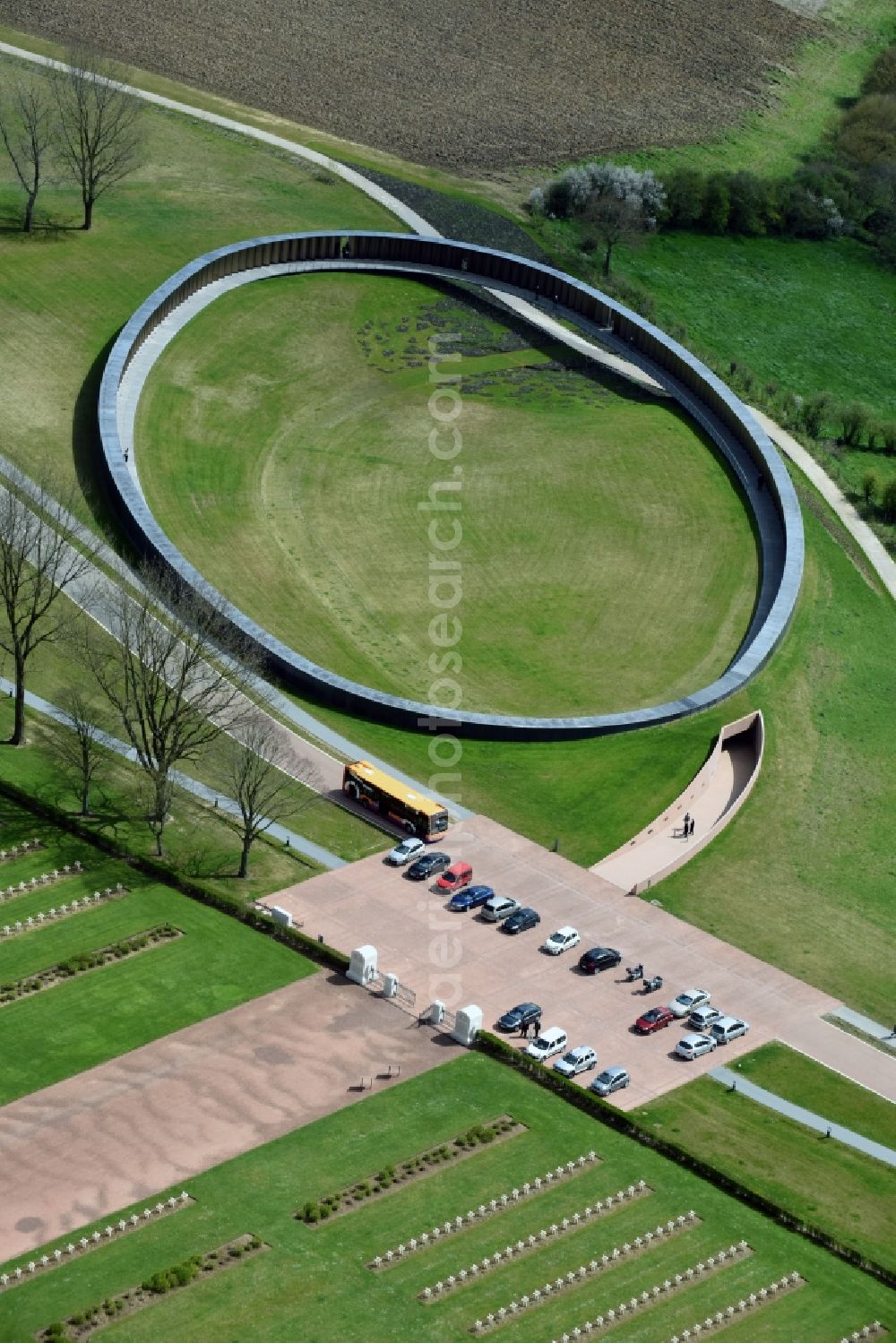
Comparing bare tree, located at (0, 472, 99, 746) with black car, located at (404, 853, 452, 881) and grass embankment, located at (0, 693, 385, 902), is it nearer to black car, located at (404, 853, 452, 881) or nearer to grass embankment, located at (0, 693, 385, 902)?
grass embankment, located at (0, 693, 385, 902)

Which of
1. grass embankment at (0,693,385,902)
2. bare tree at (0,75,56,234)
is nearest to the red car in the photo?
grass embankment at (0,693,385,902)

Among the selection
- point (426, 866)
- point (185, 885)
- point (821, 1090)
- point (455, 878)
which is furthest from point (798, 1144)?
point (185, 885)

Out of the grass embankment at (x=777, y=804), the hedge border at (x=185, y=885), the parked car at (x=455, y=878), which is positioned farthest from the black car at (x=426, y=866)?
the hedge border at (x=185, y=885)

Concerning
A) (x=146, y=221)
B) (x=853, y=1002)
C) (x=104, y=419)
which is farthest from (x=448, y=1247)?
(x=146, y=221)

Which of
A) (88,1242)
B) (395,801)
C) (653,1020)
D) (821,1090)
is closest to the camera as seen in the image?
(88,1242)

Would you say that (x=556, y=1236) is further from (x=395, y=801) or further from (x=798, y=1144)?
(x=395, y=801)

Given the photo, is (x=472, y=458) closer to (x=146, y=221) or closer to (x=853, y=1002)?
(x=146, y=221)
